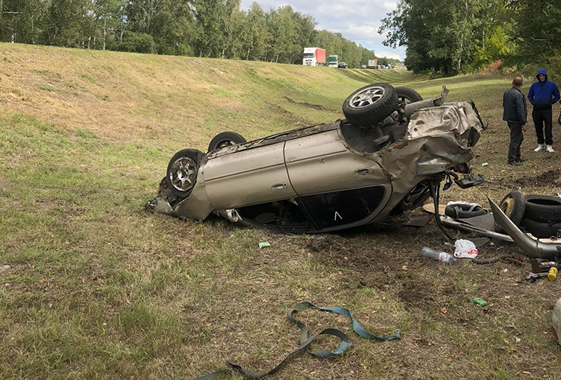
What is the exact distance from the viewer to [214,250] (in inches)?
201

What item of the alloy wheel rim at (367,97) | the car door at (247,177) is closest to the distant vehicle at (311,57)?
the car door at (247,177)

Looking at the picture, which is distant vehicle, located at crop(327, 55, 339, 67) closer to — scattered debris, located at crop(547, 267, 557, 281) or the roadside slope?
the roadside slope

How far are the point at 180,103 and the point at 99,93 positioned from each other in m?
3.63

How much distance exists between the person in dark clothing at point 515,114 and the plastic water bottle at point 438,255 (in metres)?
5.21

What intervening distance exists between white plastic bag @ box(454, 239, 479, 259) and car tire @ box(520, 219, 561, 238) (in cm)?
57

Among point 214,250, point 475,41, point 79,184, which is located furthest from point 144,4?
point 214,250

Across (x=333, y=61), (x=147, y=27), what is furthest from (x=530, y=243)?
(x=333, y=61)

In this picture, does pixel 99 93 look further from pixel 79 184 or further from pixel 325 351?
pixel 325 351

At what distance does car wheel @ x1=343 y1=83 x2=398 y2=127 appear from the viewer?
15.4 ft

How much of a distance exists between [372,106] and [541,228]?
2065mm

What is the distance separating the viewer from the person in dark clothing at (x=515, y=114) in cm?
860

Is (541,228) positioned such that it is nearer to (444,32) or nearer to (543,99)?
(543,99)

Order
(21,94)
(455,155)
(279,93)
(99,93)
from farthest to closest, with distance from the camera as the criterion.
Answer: (279,93) < (99,93) < (21,94) < (455,155)

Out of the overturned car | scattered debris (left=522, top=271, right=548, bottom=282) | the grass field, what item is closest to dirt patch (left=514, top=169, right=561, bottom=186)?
the grass field
